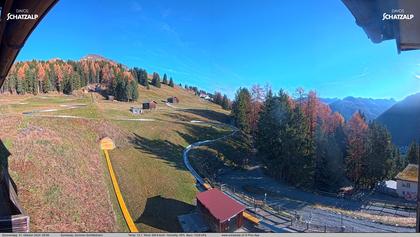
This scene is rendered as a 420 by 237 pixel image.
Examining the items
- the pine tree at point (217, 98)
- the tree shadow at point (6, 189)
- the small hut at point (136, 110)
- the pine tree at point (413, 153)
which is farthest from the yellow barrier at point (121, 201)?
the pine tree at point (413, 153)

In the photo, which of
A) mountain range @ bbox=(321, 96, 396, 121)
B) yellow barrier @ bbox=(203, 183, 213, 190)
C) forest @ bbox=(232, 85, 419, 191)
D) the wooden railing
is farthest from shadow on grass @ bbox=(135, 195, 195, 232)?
mountain range @ bbox=(321, 96, 396, 121)

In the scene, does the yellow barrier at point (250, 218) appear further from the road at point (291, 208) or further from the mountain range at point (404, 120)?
the mountain range at point (404, 120)

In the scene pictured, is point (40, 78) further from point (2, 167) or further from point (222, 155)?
point (222, 155)

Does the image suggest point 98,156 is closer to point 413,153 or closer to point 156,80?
point 156,80

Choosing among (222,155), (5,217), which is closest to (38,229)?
(5,217)

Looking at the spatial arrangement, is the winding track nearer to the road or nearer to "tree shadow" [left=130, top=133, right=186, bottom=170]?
the road
